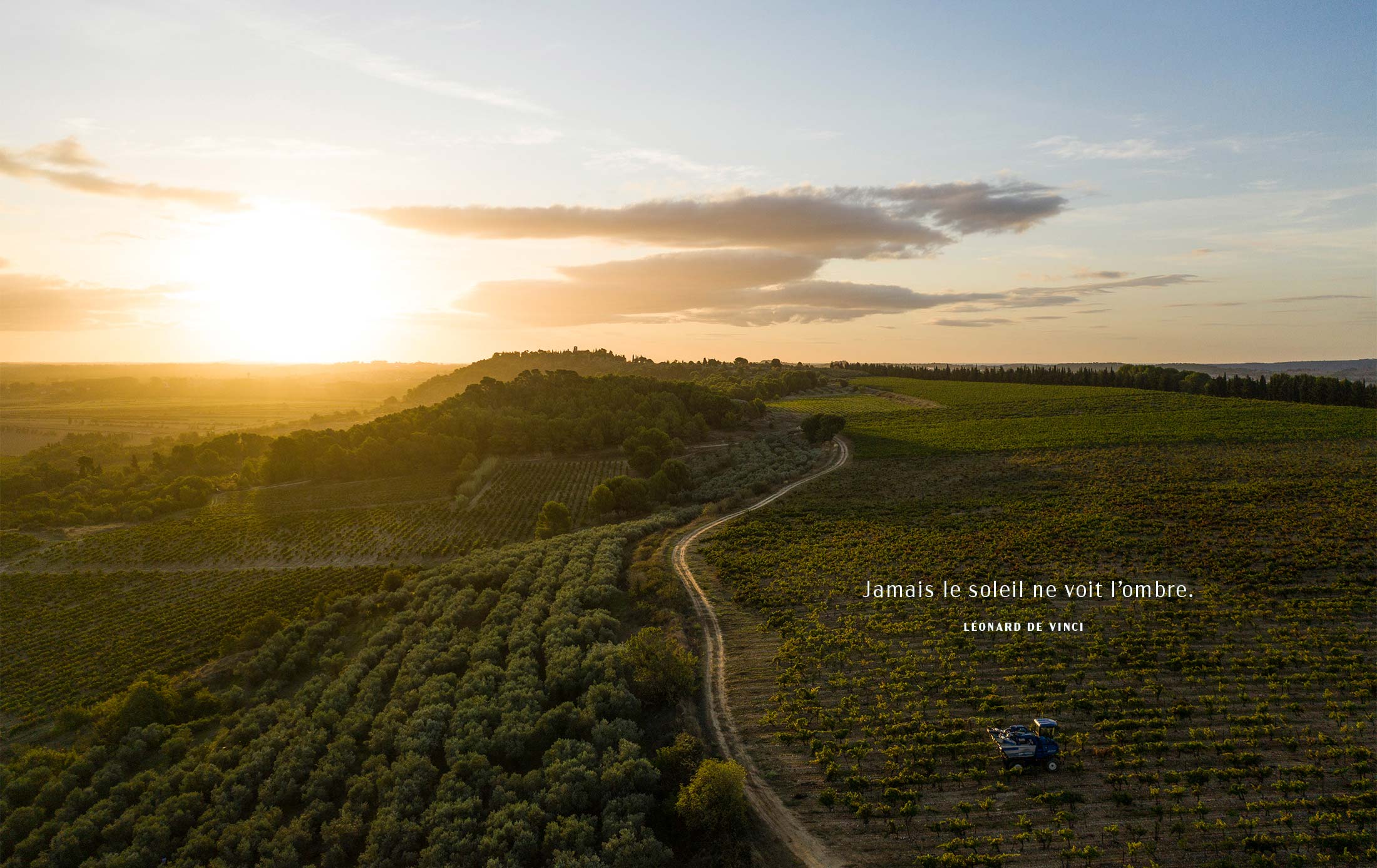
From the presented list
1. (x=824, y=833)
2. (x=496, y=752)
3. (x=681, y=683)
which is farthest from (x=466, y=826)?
(x=824, y=833)

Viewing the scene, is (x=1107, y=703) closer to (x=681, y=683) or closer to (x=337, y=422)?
(x=681, y=683)

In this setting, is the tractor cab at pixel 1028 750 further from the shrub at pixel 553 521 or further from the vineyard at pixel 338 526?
the vineyard at pixel 338 526

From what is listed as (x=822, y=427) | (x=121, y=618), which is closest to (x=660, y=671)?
(x=121, y=618)

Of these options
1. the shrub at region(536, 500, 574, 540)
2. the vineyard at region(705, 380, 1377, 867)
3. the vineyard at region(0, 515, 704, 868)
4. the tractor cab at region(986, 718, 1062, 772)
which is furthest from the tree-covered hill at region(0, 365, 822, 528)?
the tractor cab at region(986, 718, 1062, 772)

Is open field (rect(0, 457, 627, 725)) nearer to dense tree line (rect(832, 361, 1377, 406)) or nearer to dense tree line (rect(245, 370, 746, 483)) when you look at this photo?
dense tree line (rect(245, 370, 746, 483))

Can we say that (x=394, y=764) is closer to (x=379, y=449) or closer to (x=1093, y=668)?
(x=1093, y=668)

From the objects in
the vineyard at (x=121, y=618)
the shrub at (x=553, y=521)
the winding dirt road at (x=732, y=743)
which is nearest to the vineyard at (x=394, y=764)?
the winding dirt road at (x=732, y=743)
